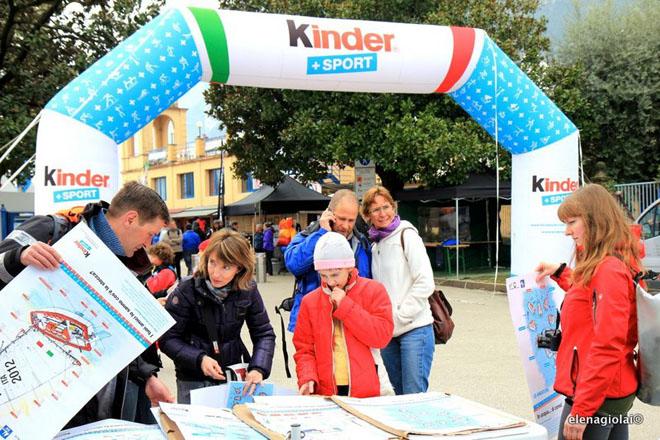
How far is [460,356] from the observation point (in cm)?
772

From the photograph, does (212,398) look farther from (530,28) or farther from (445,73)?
(530,28)

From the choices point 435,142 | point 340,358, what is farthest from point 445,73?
point 435,142

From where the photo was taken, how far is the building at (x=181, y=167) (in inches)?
1601

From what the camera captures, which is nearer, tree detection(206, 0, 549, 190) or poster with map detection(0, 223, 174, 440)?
poster with map detection(0, 223, 174, 440)

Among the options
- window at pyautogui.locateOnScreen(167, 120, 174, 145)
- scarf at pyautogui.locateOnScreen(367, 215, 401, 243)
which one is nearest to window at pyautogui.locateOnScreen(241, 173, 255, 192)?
window at pyautogui.locateOnScreen(167, 120, 174, 145)

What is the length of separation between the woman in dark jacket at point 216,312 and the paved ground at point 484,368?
3.04 metres

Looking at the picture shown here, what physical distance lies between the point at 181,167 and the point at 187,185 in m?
1.33

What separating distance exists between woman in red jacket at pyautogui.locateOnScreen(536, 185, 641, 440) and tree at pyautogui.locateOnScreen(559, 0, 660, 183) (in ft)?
52.6

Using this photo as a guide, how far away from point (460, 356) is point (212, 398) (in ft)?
18.5

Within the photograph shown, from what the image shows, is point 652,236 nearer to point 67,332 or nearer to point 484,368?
point 484,368

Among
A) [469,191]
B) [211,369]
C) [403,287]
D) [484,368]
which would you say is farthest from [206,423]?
[469,191]

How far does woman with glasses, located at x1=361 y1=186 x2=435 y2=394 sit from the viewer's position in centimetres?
386

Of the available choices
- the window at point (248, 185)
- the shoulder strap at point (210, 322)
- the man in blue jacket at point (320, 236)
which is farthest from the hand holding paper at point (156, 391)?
the window at point (248, 185)

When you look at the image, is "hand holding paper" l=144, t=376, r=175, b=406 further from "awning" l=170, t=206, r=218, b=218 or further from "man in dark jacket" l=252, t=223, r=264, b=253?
"awning" l=170, t=206, r=218, b=218
